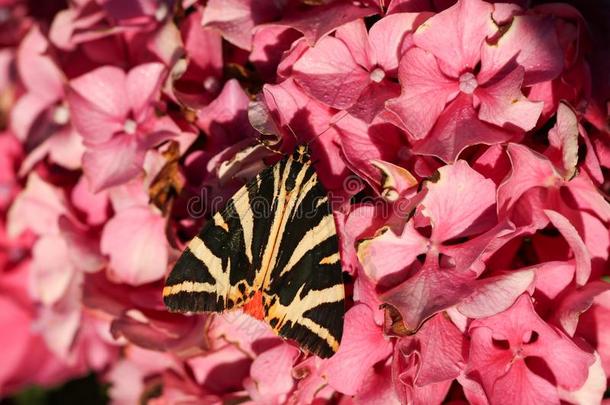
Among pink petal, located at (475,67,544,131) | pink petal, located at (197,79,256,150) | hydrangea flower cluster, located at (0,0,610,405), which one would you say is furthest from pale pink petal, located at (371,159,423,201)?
pink petal, located at (197,79,256,150)

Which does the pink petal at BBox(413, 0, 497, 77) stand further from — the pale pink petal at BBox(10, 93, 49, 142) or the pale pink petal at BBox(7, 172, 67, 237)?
the pale pink petal at BBox(10, 93, 49, 142)

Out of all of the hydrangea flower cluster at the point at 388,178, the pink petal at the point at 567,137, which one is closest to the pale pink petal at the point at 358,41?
the hydrangea flower cluster at the point at 388,178

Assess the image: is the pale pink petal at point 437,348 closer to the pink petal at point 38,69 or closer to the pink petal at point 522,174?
the pink petal at point 522,174

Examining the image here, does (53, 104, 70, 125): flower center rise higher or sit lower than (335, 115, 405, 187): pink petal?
lower

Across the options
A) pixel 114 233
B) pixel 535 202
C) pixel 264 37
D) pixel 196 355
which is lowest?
pixel 196 355

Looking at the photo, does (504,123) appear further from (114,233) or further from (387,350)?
(114,233)

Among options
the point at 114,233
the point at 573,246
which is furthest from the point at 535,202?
the point at 114,233
